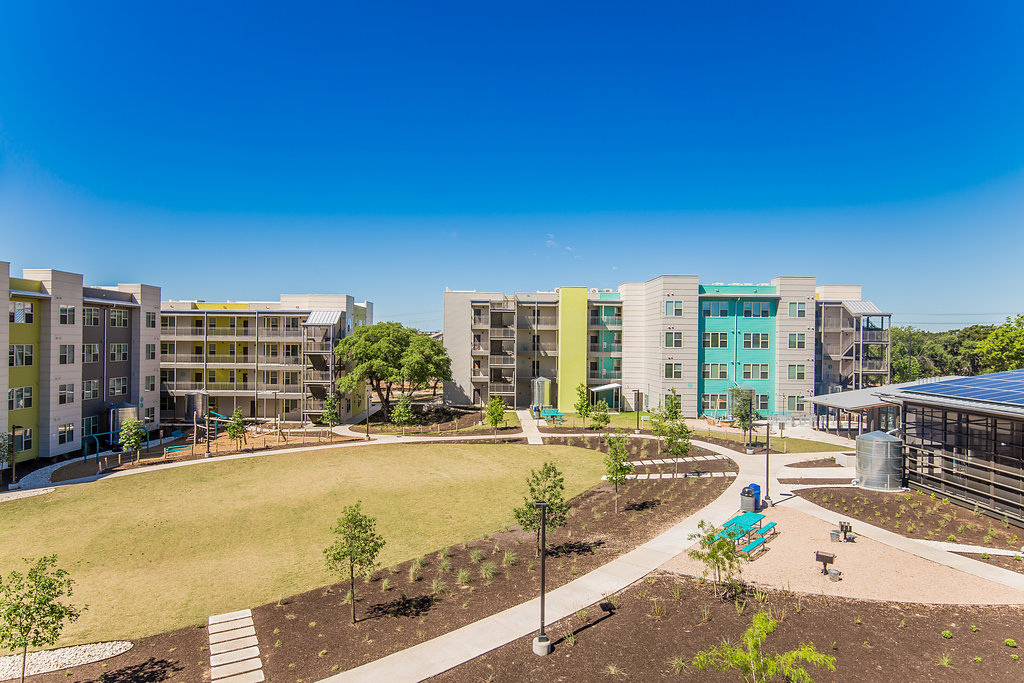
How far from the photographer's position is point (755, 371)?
5578 cm

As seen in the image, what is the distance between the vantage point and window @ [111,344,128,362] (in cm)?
4466

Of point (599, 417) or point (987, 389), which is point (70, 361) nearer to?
point (599, 417)

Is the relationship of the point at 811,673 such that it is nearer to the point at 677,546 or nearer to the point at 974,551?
the point at 677,546

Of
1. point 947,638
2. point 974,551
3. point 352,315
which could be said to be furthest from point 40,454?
point 974,551

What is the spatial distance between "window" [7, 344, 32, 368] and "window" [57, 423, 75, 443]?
5.37 m

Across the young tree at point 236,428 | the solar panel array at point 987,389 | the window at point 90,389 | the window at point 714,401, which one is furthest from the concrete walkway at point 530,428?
the window at point 90,389

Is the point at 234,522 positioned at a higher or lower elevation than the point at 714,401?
lower

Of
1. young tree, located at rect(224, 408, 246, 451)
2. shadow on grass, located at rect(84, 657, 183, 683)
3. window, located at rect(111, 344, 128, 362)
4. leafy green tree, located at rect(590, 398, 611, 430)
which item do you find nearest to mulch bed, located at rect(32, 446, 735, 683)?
shadow on grass, located at rect(84, 657, 183, 683)

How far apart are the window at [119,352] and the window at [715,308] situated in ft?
191

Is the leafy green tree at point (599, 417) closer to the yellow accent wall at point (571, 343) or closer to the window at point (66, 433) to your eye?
the yellow accent wall at point (571, 343)

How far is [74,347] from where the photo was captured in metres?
39.7

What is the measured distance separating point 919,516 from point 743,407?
22478 mm

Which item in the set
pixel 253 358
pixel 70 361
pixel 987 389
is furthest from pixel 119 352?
pixel 987 389

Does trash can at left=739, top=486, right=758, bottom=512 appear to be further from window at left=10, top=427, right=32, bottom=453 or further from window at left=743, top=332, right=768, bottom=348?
window at left=10, top=427, right=32, bottom=453
